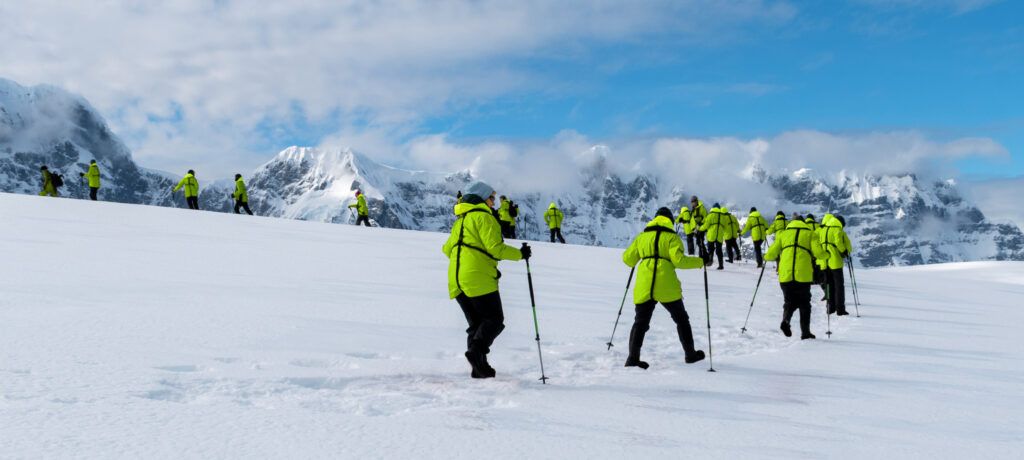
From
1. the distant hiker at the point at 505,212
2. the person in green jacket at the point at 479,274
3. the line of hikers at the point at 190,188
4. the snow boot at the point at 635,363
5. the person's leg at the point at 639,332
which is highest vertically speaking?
the line of hikers at the point at 190,188

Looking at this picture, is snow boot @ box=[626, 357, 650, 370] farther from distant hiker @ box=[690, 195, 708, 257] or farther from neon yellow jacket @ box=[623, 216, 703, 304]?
distant hiker @ box=[690, 195, 708, 257]

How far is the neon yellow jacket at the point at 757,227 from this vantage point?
20.1 m

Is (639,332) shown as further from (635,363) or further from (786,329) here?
(786,329)

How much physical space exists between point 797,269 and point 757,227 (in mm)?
11194

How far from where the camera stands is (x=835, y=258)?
1295 cm

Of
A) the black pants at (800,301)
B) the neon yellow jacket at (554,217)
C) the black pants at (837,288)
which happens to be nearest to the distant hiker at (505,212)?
the neon yellow jacket at (554,217)

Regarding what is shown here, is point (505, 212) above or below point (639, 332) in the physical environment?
above

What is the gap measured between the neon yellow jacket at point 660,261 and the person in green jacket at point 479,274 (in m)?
1.61

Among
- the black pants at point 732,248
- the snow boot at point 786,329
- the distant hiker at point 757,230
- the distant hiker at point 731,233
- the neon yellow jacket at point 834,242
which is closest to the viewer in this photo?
the snow boot at point 786,329

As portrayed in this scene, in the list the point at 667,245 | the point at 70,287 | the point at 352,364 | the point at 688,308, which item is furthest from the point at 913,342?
the point at 70,287

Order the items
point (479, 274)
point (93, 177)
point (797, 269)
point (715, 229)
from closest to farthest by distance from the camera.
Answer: point (479, 274), point (797, 269), point (715, 229), point (93, 177)

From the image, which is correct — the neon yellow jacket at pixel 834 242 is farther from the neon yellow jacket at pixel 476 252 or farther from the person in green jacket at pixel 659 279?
the neon yellow jacket at pixel 476 252

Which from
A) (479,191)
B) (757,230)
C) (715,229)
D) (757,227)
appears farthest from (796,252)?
(757,227)

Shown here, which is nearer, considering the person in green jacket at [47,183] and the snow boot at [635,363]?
the snow boot at [635,363]
